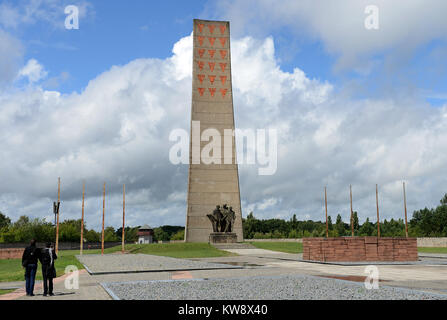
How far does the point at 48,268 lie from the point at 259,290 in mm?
5978

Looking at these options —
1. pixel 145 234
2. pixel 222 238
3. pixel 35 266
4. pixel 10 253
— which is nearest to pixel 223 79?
pixel 222 238

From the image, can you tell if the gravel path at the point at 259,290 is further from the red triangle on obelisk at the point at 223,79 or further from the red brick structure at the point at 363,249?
the red triangle on obelisk at the point at 223,79

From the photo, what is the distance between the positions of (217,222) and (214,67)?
28.7 meters

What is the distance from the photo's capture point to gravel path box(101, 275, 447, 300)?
1048 cm

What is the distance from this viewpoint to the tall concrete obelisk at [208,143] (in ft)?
211

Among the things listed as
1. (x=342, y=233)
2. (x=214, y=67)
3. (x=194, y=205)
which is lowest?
(x=342, y=233)

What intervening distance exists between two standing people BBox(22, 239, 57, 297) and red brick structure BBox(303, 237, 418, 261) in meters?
16.4
